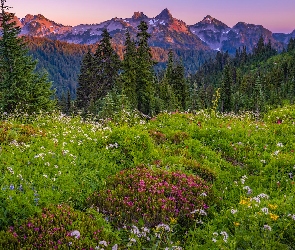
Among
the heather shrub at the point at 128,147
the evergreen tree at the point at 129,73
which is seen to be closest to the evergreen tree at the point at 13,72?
the heather shrub at the point at 128,147

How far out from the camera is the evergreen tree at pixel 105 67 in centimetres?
5152

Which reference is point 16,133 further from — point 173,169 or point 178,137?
point 178,137

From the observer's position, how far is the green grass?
5.67m

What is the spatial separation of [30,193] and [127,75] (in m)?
44.5

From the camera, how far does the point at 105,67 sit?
52.5 meters

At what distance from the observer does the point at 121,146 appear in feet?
32.8

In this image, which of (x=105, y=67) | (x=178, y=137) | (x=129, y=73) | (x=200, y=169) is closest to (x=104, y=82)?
(x=105, y=67)

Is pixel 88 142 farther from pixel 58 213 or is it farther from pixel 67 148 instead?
pixel 58 213

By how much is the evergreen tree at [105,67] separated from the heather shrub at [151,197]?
44.0 meters

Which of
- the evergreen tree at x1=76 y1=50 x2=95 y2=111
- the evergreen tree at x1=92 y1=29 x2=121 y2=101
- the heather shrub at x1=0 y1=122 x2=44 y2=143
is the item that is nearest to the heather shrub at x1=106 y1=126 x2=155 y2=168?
the heather shrub at x1=0 y1=122 x2=44 y2=143

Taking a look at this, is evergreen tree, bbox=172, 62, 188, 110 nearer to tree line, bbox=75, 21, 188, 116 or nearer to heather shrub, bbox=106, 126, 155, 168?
tree line, bbox=75, 21, 188, 116

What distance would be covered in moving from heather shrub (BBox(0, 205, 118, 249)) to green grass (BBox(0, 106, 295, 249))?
0.24 feet

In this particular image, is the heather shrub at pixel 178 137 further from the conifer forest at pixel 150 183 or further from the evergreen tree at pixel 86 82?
the evergreen tree at pixel 86 82

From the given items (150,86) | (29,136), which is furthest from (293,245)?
(150,86)
